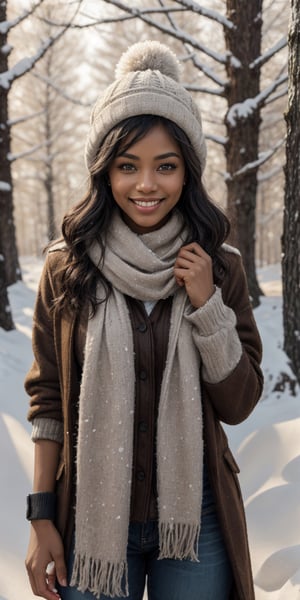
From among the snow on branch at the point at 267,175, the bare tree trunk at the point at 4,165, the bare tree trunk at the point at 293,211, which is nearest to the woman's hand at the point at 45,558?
the bare tree trunk at the point at 293,211

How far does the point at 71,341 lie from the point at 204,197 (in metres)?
0.60

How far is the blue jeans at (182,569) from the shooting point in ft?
5.46

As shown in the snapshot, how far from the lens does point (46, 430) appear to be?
1.74 meters

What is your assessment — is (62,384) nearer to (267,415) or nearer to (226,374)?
(226,374)

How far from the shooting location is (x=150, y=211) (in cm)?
169

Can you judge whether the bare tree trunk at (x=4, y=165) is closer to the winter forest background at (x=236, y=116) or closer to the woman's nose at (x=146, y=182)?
the winter forest background at (x=236, y=116)

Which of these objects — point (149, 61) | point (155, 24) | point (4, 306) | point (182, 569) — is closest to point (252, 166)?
point (155, 24)

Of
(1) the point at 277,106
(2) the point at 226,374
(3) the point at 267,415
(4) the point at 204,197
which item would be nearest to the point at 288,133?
(3) the point at 267,415

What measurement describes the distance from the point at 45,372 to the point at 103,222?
492 millimetres

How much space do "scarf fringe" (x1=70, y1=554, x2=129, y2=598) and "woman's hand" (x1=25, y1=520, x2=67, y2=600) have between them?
0.19 ft

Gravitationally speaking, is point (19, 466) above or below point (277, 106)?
below

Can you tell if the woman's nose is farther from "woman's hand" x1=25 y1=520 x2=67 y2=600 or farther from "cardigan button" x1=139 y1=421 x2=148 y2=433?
"woman's hand" x1=25 y1=520 x2=67 y2=600

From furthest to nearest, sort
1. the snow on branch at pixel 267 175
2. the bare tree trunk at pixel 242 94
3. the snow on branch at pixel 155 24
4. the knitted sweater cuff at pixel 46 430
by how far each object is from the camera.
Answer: the snow on branch at pixel 267 175 < the bare tree trunk at pixel 242 94 < the snow on branch at pixel 155 24 < the knitted sweater cuff at pixel 46 430

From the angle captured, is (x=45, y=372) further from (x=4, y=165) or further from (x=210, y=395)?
(x=4, y=165)
